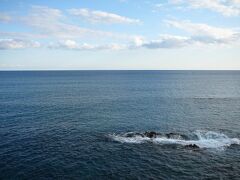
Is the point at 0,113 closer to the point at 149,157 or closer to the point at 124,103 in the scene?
the point at 124,103

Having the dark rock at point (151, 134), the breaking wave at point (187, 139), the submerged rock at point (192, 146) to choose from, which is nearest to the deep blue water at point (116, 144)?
the breaking wave at point (187, 139)

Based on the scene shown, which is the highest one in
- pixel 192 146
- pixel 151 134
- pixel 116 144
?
pixel 151 134

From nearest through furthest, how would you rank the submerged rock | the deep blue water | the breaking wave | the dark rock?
the deep blue water
the submerged rock
the breaking wave
the dark rock

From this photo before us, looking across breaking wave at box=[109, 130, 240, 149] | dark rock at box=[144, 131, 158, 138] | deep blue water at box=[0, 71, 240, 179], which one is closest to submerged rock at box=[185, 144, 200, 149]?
breaking wave at box=[109, 130, 240, 149]

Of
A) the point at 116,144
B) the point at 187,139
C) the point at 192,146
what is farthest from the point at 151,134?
the point at 192,146

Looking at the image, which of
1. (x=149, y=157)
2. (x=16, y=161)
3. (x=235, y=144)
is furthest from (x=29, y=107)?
(x=235, y=144)

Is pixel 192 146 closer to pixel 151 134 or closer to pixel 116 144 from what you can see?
pixel 151 134

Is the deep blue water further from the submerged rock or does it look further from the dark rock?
the dark rock

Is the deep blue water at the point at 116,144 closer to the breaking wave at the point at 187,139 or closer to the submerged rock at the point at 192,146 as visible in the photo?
the breaking wave at the point at 187,139
